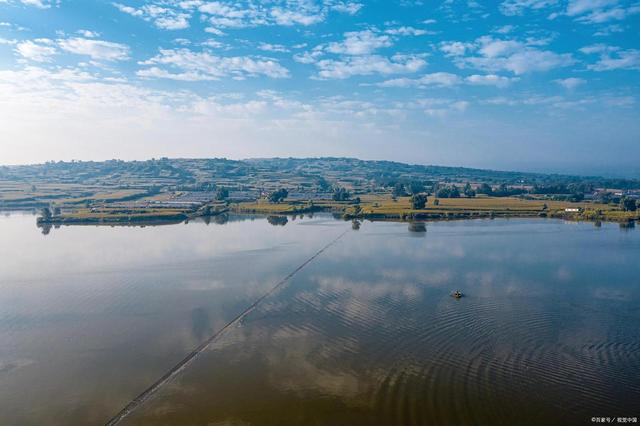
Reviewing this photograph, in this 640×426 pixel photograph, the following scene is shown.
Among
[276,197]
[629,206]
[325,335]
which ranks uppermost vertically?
[276,197]

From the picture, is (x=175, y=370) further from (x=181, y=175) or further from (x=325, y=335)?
(x=181, y=175)

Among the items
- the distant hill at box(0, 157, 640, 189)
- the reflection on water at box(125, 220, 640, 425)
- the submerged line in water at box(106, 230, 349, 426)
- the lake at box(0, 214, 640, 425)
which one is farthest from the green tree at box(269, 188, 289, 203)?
the submerged line in water at box(106, 230, 349, 426)

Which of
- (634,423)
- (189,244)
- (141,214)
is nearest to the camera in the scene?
(634,423)

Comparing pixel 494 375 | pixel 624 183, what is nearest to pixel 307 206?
pixel 494 375

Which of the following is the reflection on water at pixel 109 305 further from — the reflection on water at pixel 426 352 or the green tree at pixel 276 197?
the green tree at pixel 276 197

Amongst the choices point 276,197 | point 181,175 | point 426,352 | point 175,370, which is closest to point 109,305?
point 175,370

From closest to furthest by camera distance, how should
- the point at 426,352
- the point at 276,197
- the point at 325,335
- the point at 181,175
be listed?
the point at 426,352 → the point at 325,335 → the point at 276,197 → the point at 181,175

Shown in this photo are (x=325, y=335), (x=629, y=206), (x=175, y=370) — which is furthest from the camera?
(x=629, y=206)

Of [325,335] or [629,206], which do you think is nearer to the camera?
[325,335]

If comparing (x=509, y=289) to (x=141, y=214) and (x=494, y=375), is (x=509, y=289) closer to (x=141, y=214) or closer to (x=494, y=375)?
(x=494, y=375)
